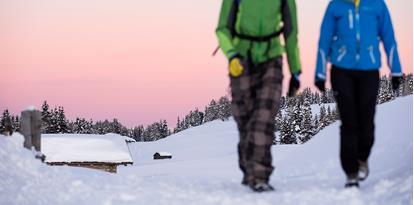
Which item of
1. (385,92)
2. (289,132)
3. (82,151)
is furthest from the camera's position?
(82,151)

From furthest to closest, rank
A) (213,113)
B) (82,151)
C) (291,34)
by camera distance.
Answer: (82,151)
(213,113)
(291,34)

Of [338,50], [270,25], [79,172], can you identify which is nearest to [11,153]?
[79,172]

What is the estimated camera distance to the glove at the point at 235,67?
4.26m

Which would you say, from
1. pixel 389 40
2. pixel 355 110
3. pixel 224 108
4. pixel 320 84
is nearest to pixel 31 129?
pixel 224 108

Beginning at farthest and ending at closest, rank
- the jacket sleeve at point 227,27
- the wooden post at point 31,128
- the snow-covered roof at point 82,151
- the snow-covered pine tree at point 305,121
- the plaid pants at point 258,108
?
the snow-covered roof at point 82,151 < the wooden post at point 31,128 < the snow-covered pine tree at point 305,121 < the plaid pants at point 258,108 < the jacket sleeve at point 227,27

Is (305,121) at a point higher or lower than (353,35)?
lower

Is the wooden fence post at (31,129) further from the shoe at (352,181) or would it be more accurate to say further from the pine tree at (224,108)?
the shoe at (352,181)

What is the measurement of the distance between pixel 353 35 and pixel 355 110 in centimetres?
56

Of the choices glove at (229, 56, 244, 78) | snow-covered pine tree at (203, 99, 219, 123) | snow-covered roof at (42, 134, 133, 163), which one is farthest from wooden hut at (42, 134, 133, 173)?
glove at (229, 56, 244, 78)

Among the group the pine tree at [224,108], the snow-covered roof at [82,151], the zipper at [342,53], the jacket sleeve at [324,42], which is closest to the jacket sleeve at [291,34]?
the jacket sleeve at [324,42]

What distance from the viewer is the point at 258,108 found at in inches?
178

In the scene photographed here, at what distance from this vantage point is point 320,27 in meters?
4.29

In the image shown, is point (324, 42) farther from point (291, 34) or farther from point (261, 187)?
point (261, 187)

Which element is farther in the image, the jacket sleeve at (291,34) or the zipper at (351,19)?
the jacket sleeve at (291,34)
